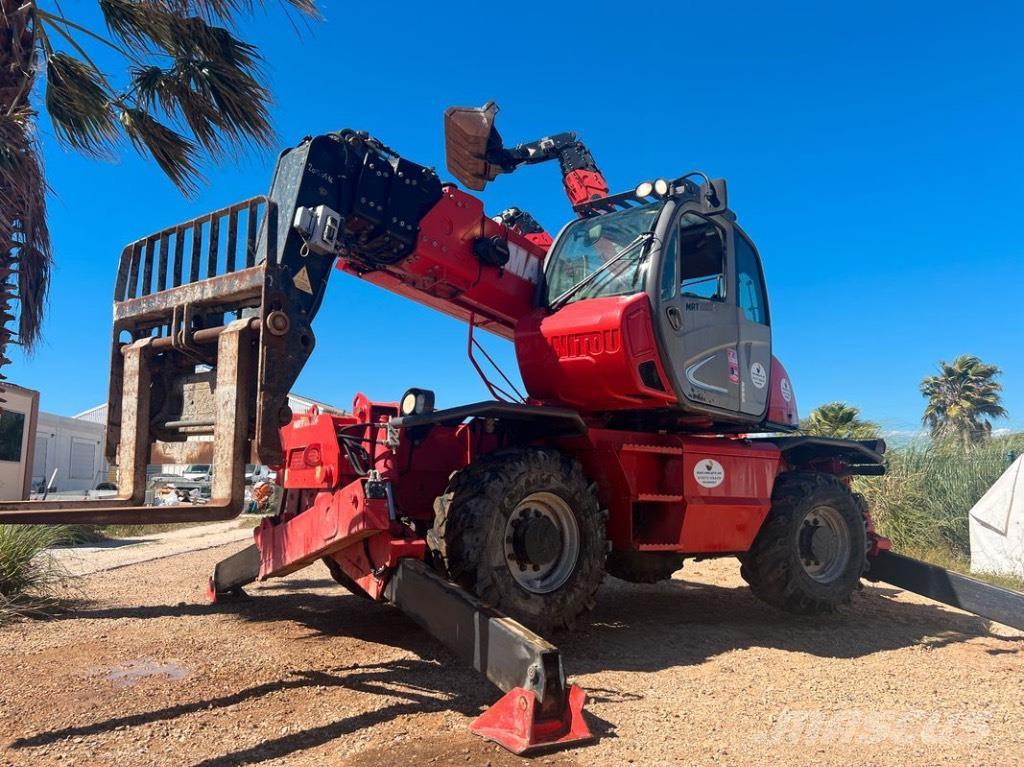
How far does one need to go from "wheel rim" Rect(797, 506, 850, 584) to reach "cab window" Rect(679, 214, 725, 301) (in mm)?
2318

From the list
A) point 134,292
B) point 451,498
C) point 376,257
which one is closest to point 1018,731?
point 451,498

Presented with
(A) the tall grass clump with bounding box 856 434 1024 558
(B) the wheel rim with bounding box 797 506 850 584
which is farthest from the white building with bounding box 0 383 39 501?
(A) the tall grass clump with bounding box 856 434 1024 558

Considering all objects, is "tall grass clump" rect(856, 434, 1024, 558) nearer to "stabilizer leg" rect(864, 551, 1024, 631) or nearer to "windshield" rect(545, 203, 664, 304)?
"stabilizer leg" rect(864, 551, 1024, 631)

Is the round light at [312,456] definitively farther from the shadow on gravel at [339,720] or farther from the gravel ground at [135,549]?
the gravel ground at [135,549]

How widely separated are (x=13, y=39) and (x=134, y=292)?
11.5 ft

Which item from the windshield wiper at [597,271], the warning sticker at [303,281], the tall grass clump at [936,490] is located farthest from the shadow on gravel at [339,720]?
the tall grass clump at [936,490]

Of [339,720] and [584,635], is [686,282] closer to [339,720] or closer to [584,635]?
[584,635]

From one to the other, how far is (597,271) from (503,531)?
2447 millimetres

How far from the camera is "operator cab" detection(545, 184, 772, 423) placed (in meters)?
6.10

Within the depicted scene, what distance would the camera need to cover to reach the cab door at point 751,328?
688cm

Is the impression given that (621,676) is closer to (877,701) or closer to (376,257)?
(877,701)

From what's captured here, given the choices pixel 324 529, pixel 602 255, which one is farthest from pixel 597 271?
pixel 324 529

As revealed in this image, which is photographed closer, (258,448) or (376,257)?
(258,448)

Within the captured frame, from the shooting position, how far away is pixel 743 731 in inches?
155
